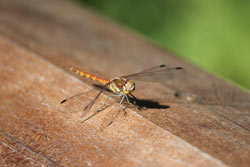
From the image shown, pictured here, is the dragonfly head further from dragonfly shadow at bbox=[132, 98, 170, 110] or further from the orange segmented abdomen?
dragonfly shadow at bbox=[132, 98, 170, 110]

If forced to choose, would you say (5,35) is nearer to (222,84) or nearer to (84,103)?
(84,103)

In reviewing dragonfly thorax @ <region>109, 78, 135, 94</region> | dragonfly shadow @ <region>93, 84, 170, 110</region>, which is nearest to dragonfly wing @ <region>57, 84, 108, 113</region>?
dragonfly shadow @ <region>93, 84, 170, 110</region>

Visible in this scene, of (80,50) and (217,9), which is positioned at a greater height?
(217,9)

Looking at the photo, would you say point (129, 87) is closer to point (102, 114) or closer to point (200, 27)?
point (102, 114)

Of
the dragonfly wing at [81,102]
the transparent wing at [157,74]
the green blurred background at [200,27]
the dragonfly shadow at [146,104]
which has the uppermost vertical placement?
the green blurred background at [200,27]

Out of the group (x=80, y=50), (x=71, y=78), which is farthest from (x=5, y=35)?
(x=71, y=78)

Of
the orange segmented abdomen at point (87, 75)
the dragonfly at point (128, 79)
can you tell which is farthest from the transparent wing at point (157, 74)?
the orange segmented abdomen at point (87, 75)

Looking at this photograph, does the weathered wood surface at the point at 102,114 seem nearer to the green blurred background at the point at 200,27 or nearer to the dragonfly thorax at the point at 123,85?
the dragonfly thorax at the point at 123,85

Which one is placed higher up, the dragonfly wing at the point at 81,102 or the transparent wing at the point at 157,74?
the transparent wing at the point at 157,74
